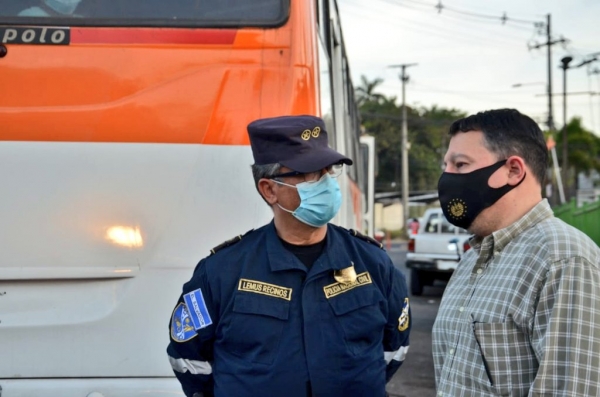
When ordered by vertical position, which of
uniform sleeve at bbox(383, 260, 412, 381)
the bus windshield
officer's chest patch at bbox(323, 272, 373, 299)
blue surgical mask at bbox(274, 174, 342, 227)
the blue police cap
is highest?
the bus windshield

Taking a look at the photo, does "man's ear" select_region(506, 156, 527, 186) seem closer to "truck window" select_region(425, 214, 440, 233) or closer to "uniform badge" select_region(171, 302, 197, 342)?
"uniform badge" select_region(171, 302, 197, 342)

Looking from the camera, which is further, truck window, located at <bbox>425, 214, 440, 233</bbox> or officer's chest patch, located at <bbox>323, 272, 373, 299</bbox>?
truck window, located at <bbox>425, 214, 440, 233</bbox>

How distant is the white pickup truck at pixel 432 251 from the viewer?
1507 centimetres

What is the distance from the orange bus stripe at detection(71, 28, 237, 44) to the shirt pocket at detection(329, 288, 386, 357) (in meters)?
1.65

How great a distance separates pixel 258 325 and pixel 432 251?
13.1m

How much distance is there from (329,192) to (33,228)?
60.4 inches

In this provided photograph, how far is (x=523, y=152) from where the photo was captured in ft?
7.37

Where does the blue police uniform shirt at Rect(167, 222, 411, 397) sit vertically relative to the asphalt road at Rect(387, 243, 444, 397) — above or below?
above

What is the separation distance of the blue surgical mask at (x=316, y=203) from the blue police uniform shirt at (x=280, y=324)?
0.10 meters

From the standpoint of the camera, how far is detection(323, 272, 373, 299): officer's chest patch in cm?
264

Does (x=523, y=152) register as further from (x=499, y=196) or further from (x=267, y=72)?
(x=267, y=72)

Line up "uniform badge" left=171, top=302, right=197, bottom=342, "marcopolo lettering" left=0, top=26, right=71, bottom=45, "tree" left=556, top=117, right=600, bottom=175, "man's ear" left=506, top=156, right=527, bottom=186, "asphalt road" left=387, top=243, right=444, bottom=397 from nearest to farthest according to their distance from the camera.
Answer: "man's ear" left=506, top=156, right=527, bottom=186, "uniform badge" left=171, top=302, right=197, bottom=342, "marcopolo lettering" left=0, top=26, right=71, bottom=45, "asphalt road" left=387, top=243, right=444, bottom=397, "tree" left=556, top=117, right=600, bottom=175

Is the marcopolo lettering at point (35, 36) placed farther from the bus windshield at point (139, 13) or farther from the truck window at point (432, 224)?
the truck window at point (432, 224)

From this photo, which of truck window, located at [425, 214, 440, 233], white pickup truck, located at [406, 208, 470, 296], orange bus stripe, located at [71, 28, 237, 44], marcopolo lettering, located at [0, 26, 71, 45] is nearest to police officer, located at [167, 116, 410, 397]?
orange bus stripe, located at [71, 28, 237, 44]
